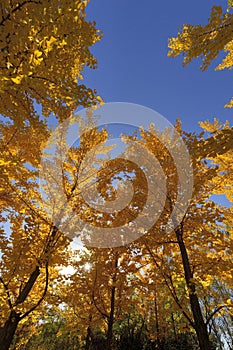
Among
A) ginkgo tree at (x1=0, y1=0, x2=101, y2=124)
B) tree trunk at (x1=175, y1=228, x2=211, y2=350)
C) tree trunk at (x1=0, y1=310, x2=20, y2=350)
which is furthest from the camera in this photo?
tree trunk at (x1=0, y1=310, x2=20, y2=350)

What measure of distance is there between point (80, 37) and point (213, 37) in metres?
2.39

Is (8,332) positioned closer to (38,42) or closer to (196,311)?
(196,311)

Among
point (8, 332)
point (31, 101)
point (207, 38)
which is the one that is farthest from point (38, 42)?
point (8, 332)

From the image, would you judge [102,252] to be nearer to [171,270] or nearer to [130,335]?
[171,270]

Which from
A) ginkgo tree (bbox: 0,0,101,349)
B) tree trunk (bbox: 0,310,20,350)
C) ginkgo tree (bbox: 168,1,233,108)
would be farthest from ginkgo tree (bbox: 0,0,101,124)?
tree trunk (bbox: 0,310,20,350)

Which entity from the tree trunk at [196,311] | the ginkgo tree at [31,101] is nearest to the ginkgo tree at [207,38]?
→ the ginkgo tree at [31,101]

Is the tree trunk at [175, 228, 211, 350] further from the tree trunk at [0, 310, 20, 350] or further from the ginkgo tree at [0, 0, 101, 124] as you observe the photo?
the ginkgo tree at [0, 0, 101, 124]

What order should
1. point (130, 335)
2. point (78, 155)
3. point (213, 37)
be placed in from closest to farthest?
point (213, 37) < point (78, 155) < point (130, 335)

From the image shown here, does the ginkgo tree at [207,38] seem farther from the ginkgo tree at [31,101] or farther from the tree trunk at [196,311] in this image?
the tree trunk at [196,311]

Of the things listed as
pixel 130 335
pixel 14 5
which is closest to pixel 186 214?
pixel 14 5

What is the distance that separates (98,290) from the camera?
649cm

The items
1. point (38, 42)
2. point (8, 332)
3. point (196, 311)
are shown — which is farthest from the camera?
point (8, 332)

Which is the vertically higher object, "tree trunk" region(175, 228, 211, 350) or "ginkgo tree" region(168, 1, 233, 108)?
"ginkgo tree" region(168, 1, 233, 108)

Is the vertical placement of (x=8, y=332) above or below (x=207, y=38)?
below
